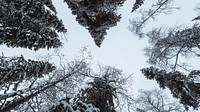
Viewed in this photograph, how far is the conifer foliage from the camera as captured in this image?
28.2 ft

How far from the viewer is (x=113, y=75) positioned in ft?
47.7

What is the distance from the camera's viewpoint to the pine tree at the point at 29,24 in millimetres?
8328

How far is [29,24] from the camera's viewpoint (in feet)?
29.0

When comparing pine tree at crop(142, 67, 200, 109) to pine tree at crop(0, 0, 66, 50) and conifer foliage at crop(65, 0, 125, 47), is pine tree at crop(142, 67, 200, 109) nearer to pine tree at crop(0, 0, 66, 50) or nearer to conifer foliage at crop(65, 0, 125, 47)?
conifer foliage at crop(65, 0, 125, 47)

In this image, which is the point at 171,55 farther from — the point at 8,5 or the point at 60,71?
the point at 8,5

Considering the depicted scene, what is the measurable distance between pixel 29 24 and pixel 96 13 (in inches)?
A: 98.9

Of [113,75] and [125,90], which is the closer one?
[125,90]

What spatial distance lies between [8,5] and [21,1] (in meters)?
0.51

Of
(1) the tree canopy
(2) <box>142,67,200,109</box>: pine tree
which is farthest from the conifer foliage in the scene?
(2) <box>142,67,200,109</box>: pine tree

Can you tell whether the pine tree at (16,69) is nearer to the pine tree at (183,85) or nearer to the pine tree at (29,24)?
the pine tree at (29,24)

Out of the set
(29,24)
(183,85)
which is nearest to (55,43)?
(29,24)

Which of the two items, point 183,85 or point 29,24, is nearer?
point 29,24

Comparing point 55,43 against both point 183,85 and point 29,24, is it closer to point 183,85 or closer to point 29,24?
point 29,24

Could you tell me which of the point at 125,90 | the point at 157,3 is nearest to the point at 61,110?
the point at 125,90
